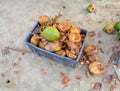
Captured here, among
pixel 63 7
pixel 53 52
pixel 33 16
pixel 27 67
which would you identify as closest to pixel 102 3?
pixel 63 7

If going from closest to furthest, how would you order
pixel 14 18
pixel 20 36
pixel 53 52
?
1. pixel 53 52
2. pixel 20 36
3. pixel 14 18

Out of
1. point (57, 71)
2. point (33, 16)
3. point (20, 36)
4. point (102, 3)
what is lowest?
point (57, 71)

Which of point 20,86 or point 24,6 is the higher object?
point 24,6

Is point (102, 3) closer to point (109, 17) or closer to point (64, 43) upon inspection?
point (109, 17)

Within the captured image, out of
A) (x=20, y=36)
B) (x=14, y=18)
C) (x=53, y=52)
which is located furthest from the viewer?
(x=14, y=18)

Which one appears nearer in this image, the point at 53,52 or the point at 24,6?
the point at 53,52

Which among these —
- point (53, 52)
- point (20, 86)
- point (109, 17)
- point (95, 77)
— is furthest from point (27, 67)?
point (109, 17)

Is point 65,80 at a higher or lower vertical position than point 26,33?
lower

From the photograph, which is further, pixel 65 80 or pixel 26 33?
pixel 26 33
